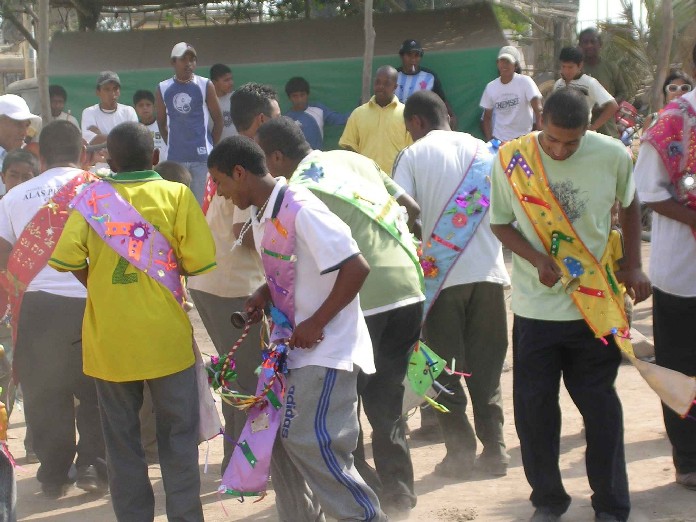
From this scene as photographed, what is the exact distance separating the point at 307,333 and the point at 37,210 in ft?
6.70

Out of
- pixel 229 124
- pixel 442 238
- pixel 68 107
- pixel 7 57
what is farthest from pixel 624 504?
pixel 7 57

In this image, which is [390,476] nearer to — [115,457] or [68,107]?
[115,457]

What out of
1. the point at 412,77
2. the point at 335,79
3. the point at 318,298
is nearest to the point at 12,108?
the point at 318,298

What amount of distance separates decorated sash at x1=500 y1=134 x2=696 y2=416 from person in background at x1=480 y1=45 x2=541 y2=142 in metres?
7.54

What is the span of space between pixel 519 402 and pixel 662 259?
1.12 meters

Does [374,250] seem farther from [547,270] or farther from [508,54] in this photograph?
[508,54]

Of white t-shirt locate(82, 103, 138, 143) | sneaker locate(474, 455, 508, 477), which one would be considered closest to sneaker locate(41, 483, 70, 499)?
sneaker locate(474, 455, 508, 477)

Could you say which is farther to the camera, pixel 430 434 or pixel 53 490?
pixel 430 434

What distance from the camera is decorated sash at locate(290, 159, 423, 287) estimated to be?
4.77 meters

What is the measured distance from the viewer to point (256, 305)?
4.48m

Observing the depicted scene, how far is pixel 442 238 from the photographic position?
19.4ft

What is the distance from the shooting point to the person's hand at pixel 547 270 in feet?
15.2

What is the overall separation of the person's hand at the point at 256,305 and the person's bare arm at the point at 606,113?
755 cm

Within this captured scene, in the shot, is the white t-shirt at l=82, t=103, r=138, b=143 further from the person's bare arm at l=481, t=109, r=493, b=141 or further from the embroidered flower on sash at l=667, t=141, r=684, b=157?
the embroidered flower on sash at l=667, t=141, r=684, b=157
